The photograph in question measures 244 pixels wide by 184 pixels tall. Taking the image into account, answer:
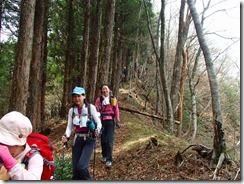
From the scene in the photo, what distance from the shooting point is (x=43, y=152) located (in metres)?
3.03

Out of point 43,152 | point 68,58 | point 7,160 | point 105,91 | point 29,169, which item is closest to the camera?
point 7,160

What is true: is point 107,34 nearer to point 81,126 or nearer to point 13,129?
point 81,126

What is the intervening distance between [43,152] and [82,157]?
248 centimetres

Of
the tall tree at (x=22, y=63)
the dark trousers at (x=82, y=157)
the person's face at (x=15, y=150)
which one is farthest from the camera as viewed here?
the tall tree at (x=22, y=63)

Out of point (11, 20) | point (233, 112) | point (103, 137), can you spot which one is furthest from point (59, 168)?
point (233, 112)

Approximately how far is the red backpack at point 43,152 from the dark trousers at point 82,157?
7.43 feet

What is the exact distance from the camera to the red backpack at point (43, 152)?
283cm

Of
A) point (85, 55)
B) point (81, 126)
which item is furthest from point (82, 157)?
point (85, 55)

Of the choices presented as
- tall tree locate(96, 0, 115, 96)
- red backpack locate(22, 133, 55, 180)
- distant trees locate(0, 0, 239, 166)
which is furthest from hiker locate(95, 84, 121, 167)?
red backpack locate(22, 133, 55, 180)

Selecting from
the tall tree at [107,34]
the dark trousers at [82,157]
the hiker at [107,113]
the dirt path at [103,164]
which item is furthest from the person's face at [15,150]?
the tall tree at [107,34]

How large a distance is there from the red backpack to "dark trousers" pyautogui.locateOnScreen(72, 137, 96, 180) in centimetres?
227

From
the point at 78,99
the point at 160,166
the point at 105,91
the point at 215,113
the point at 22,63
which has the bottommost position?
the point at 160,166

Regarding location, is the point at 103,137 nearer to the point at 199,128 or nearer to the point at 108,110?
the point at 108,110

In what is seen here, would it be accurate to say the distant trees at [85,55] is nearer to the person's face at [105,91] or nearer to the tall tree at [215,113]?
the tall tree at [215,113]
